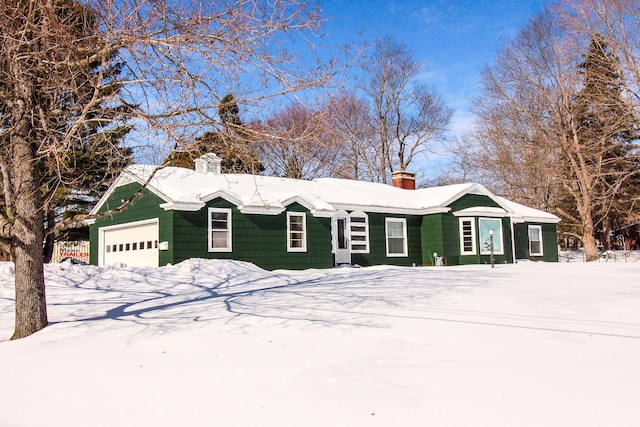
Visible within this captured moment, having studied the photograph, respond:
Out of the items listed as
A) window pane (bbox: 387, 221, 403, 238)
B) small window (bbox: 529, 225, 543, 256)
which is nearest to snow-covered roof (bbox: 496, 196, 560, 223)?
small window (bbox: 529, 225, 543, 256)

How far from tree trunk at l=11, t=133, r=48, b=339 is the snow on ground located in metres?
0.56

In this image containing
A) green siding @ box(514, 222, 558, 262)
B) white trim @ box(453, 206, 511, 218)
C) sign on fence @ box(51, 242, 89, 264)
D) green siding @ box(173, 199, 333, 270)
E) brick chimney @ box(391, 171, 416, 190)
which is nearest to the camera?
green siding @ box(173, 199, 333, 270)

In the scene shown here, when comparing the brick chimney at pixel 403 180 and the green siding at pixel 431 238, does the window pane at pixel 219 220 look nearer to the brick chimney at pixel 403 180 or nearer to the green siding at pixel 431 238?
the green siding at pixel 431 238

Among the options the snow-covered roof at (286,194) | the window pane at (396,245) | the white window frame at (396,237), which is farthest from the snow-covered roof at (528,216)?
the window pane at (396,245)

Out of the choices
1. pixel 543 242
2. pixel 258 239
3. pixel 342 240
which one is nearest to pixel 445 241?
pixel 342 240

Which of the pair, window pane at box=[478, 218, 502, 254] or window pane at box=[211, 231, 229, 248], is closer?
window pane at box=[211, 231, 229, 248]

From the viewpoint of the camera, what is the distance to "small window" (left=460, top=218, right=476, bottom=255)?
22547 millimetres

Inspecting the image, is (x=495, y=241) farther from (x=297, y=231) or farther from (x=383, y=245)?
(x=297, y=231)

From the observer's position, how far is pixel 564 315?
26.6 ft

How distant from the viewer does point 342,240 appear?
20.7 m

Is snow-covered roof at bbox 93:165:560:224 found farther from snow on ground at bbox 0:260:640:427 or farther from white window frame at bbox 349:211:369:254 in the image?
snow on ground at bbox 0:260:640:427

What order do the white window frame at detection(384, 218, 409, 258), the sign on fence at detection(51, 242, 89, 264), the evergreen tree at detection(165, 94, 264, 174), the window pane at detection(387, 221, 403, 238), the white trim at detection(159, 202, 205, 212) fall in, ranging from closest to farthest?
the evergreen tree at detection(165, 94, 264, 174) < the white trim at detection(159, 202, 205, 212) < the white window frame at detection(384, 218, 409, 258) < the window pane at detection(387, 221, 403, 238) < the sign on fence at detection(51, 242, 89, 264)

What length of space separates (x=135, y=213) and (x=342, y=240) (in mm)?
7425

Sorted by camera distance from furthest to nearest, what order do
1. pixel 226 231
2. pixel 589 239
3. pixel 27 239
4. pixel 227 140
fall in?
pixel 589 239
pixel 226 231
pixel 27 239
pixel 227 140
